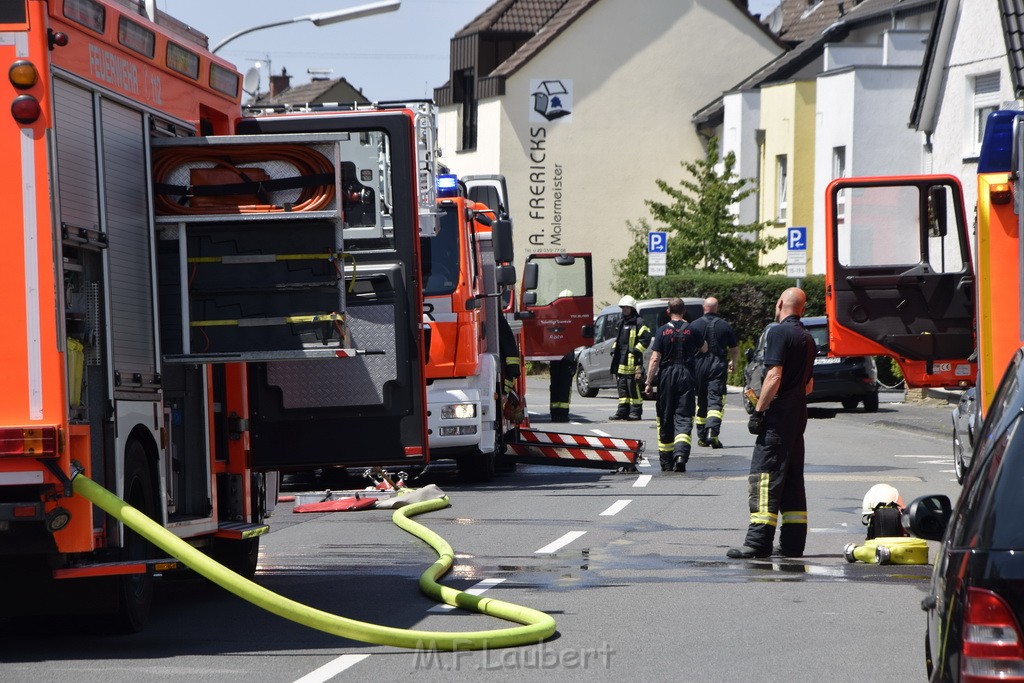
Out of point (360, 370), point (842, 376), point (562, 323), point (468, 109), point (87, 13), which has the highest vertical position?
point (468, 109)

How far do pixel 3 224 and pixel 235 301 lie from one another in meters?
1.79

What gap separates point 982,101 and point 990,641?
1159 inches

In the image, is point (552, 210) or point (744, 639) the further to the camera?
point (552, 210)

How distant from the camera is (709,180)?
148 feet

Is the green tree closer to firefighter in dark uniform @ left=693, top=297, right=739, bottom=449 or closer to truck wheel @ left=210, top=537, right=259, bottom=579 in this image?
firefighter in dark uniform @ left=693, top=297, right=739, bottom=449

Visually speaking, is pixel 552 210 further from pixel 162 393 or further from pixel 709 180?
pixel 162 393

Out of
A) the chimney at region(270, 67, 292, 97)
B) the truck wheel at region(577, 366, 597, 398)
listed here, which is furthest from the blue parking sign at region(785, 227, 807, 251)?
the chimney at region(270, 67, 292, 97)

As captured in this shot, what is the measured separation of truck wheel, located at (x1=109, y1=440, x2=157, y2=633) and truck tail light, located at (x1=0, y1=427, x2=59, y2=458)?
84cm

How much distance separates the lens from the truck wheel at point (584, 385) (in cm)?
3641

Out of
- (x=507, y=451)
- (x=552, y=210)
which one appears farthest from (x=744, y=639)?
(x=552, y=210)

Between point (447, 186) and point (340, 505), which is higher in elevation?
point (447, 186)

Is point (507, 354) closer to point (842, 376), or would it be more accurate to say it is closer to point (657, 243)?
point (842, 376)

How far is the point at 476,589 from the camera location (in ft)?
33.0


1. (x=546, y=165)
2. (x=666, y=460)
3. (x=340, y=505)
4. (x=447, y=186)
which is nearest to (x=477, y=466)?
(x=666, y=460)
